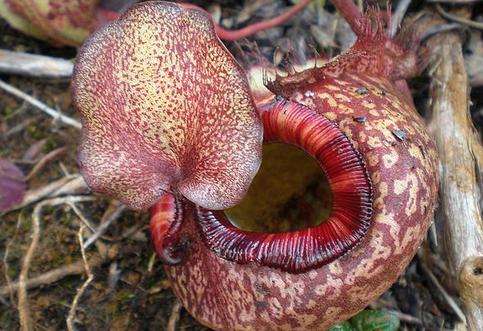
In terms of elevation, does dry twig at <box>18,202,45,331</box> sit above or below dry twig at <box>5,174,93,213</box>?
below

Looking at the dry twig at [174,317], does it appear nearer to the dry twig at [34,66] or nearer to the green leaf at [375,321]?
the green leaf at [375,321]

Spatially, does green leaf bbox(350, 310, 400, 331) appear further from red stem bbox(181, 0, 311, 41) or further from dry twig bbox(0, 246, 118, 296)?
red stem bbox(181, 0, 311, 41)

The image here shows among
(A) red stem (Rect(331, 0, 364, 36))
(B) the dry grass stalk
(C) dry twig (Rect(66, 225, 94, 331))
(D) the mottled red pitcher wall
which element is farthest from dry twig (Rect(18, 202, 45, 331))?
(B) the dry grass stalk

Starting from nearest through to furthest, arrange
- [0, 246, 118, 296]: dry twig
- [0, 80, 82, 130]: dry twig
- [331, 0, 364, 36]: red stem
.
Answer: [331, 0, 364, 36]: red stem → [0, 246, 118, 296]: dry twig → [0, 80, 82, 130]: dry twig

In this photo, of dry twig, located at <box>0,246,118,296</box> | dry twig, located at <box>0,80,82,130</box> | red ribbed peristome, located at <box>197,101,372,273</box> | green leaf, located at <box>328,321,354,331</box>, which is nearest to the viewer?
red ribbed peristome, located at <box>197,101,372,273</box>

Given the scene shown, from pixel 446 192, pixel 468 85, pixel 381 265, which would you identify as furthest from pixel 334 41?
pixel 381 265

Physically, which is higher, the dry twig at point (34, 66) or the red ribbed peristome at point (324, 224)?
the red ribbed peristome at point (324, 224)

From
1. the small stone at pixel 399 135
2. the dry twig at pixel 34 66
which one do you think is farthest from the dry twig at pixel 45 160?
the small stone at pixel 399 135

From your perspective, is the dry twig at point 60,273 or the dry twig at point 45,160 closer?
the dry twig at point 60,273

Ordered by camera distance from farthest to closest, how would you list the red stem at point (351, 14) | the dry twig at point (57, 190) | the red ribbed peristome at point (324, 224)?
the dry twig at point (57, 190), the red stem at point (351, 14), the red ribbed peristome at point (324, 224)
